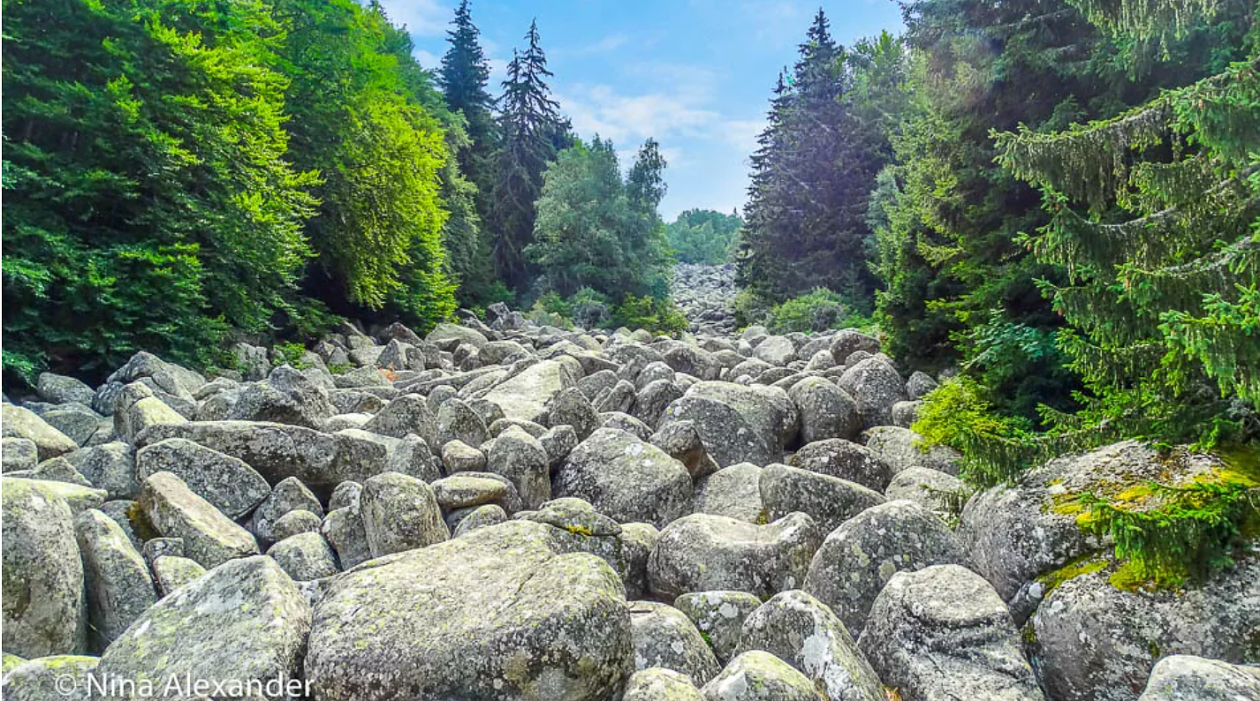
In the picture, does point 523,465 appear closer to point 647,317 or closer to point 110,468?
point 110,468

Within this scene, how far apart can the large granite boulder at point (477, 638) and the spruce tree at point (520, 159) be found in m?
34.7

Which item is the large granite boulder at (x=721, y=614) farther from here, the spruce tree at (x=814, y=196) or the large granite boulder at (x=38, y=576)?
the spruce tree at (x=814, y=196)

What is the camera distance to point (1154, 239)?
4.60 metres

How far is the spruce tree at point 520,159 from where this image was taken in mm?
37219

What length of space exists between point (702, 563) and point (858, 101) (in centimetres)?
3197

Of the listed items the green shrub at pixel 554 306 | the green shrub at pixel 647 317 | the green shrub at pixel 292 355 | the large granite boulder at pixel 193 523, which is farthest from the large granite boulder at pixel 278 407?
the green shrub at pixel 554 306

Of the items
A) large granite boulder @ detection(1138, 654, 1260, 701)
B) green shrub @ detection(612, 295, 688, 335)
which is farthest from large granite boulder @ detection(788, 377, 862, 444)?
green shrub @ detection(612, 295, 688, 335)

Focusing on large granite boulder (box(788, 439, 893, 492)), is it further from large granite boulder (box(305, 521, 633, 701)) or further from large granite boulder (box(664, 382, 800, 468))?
large granite boulder (box(305, 521, 633, 701))

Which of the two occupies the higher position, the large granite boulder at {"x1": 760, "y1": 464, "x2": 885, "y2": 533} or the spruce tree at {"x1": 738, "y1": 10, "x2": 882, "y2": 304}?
the spruce tree at {"x1": 738, "y1": 10, "x2": 882, "y2": 304}

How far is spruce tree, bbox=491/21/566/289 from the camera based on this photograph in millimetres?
37219

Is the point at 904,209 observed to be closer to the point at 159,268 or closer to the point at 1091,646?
the point at 1091,646

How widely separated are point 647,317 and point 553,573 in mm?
28218

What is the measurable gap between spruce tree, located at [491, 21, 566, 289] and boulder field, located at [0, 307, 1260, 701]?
30.6 meters

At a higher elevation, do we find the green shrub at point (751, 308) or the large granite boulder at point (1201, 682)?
the green shrub at point (751, 308)
